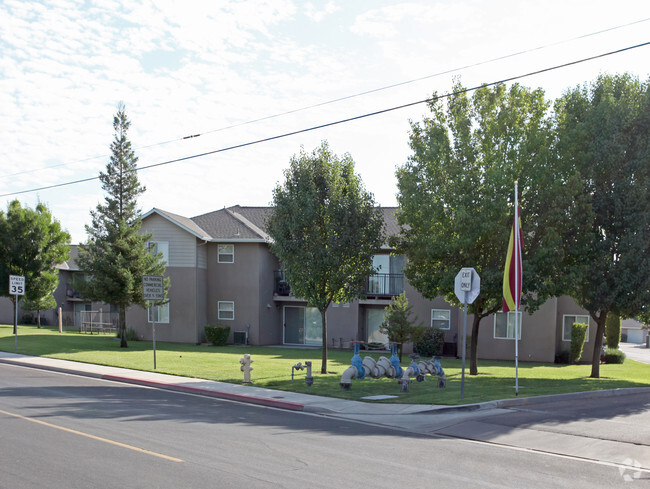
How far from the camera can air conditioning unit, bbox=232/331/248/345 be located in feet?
110

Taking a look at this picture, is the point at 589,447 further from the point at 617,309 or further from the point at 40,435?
the point at 617,309

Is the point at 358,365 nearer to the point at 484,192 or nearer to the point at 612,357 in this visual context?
the point at 484,192

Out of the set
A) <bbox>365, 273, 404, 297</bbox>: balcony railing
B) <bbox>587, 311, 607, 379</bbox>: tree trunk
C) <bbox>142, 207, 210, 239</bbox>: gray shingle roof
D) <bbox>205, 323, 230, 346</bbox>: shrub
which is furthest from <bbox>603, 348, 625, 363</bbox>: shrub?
<bbox>142, 207, 210, 239</bbox>: gray shingle roof

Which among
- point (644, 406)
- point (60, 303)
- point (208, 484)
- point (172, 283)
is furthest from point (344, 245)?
point (60, 303)

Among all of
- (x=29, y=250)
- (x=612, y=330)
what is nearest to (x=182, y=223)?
(x=29, y=250)

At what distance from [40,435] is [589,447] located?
28.9 ft

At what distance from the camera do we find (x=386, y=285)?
107 ft

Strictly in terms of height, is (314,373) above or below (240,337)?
above

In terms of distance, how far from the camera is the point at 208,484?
704 centimetres

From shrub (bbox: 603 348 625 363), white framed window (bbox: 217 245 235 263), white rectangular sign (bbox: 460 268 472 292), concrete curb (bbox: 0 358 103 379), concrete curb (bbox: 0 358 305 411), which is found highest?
white framed window (bbox: 217 245 235 263)

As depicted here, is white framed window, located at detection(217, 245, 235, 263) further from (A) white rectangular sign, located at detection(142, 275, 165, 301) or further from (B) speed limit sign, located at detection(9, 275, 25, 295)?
(A) white rectangular sign, located at detection(142, 275, 165, 301)

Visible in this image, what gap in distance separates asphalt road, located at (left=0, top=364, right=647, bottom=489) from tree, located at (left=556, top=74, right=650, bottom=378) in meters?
11.7

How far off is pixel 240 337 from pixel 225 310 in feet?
6.08

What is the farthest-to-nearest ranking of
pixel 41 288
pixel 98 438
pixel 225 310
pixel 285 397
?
1. pixel 225 310
2. pixel 41 288
3. pixel 285 397
4. pixel 98 438
